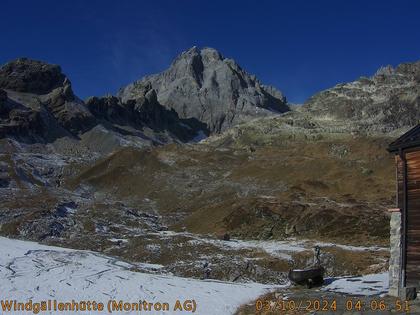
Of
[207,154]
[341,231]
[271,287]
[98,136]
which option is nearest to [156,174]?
[207,154]

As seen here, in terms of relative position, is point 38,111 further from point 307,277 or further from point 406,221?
point 406,221

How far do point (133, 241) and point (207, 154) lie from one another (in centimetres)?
5662

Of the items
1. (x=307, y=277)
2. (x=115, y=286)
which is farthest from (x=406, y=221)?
(x=115, y=286)

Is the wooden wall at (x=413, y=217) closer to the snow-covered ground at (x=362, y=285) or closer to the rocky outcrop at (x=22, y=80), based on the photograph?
the snow-covered ground at (x=362, y=285)

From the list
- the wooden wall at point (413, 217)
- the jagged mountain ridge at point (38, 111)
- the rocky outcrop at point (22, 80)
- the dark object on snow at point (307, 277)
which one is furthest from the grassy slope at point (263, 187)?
the rocky outcrop at point (22, 80)

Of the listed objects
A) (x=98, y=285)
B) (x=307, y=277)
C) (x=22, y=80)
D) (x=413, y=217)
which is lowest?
(x=98, y=285)

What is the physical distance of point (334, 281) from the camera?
2661 cm

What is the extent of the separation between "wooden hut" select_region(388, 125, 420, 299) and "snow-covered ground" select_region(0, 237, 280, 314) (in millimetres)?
7213

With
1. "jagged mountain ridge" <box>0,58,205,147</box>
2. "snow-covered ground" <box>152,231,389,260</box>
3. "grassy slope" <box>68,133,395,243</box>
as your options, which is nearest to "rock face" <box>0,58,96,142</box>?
"jagged mountain ridge" <box>0,58,205,147</box>

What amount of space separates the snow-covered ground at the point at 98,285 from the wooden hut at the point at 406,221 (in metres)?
7.21

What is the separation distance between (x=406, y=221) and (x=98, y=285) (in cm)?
1538

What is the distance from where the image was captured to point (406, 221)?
70.4 feet

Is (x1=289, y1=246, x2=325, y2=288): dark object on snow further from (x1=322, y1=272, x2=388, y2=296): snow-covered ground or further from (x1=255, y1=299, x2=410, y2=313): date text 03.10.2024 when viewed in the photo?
(x1=255, y1=299, x2=410, y2=313): date text 03.10.2024

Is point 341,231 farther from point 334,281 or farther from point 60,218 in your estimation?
point 60,218
